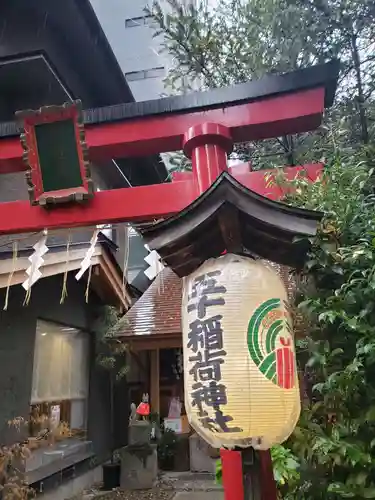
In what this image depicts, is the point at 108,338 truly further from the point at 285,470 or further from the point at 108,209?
the point at 285,470

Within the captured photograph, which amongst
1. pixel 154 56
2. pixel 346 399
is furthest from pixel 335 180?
pixel 154 56

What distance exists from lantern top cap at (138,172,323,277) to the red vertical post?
1272 mm

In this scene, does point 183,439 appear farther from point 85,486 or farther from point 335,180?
point 335,180

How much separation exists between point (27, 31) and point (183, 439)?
9844mm

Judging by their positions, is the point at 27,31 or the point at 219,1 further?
the point at 219,1

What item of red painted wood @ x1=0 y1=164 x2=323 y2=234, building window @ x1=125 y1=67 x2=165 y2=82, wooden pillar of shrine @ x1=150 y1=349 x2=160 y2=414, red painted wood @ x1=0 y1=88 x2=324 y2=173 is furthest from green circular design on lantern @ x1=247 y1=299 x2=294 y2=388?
building window @ x1=125 y1=67 x2=165 y2=82

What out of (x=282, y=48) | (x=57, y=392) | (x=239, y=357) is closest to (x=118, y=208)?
(x=239, y=357)

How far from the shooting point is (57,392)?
8.41 metres

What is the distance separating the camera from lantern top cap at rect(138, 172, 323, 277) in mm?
3041

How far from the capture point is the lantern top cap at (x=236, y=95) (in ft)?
14.8

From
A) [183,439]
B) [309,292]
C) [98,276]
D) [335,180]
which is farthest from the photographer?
[183,439]

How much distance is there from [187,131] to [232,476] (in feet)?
11.0

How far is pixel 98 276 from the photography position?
9.54 m

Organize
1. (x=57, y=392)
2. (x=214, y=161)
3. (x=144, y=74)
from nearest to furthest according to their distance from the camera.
Answer: (x=214, y=161)
(x=57, y=392)
(x=144, y=74)
